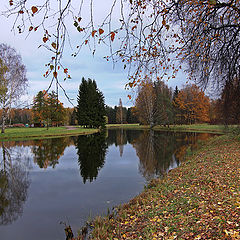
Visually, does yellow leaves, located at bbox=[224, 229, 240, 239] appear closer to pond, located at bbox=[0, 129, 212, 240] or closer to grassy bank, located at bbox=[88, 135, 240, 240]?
grassy bank, located at bbox=[88, 135, 240, 240]

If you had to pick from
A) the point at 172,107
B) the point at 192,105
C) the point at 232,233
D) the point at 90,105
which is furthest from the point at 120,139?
the point at 192,105

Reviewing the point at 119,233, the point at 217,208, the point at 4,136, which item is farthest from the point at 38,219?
the point at 4,136

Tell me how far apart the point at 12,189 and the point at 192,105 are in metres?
41.3

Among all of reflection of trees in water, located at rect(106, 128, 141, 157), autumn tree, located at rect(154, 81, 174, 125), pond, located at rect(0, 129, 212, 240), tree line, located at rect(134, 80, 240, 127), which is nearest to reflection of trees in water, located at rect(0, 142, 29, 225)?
pond, located at rect(0, 129, 212, 240)

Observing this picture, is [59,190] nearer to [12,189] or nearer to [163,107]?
[12,189]

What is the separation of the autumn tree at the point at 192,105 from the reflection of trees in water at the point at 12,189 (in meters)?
36.3

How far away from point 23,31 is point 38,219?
15.1 ft

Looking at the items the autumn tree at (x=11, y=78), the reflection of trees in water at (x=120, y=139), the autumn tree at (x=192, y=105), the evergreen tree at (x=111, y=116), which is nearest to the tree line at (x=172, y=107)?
the autumn tree at (x=192, y=105)

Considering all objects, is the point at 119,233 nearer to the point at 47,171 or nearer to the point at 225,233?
the point at 225,233

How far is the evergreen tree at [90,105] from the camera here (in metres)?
35.0

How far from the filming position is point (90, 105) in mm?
34938

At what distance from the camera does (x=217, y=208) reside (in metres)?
3.43

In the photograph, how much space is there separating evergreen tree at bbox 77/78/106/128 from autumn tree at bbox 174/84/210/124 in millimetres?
18095

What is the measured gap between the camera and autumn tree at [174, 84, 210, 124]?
40.1 metres
